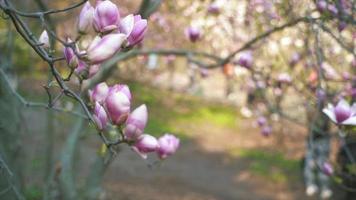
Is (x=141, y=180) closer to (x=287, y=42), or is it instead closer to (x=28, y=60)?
(x=287, y=42)

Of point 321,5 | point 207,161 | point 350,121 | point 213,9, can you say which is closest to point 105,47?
point 350,121

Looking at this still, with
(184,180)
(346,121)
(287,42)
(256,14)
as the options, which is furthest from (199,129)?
(346,121)

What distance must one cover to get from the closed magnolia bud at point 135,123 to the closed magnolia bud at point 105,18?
222 millimetres

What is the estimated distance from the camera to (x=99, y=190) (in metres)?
3.70

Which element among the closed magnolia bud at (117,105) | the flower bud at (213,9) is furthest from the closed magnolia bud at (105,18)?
the flower bud at (213,9)

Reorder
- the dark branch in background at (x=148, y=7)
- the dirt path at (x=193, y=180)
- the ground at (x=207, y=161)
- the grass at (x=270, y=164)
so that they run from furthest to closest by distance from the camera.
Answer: the grass at (x=270, y=164) < the ground at (x=207, y=161) < the dirt path at (x=193, y=180) < the dark branch in background at (x=148, y=7)

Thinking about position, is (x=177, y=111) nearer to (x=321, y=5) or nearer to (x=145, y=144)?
(x=321, y=5)

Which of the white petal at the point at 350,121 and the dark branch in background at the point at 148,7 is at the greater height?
the dark branch in background at the point at 148,7

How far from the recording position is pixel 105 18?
3.84 feet

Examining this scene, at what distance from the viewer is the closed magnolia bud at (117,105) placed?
3.95 feet

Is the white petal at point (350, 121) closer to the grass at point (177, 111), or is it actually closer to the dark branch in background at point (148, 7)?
the dark branch in background at point (148, 7)

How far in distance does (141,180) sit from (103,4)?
654 cm

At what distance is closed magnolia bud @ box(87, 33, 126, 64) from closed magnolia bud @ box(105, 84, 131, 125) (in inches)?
5.0

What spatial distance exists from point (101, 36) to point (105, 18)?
4 centimetres
